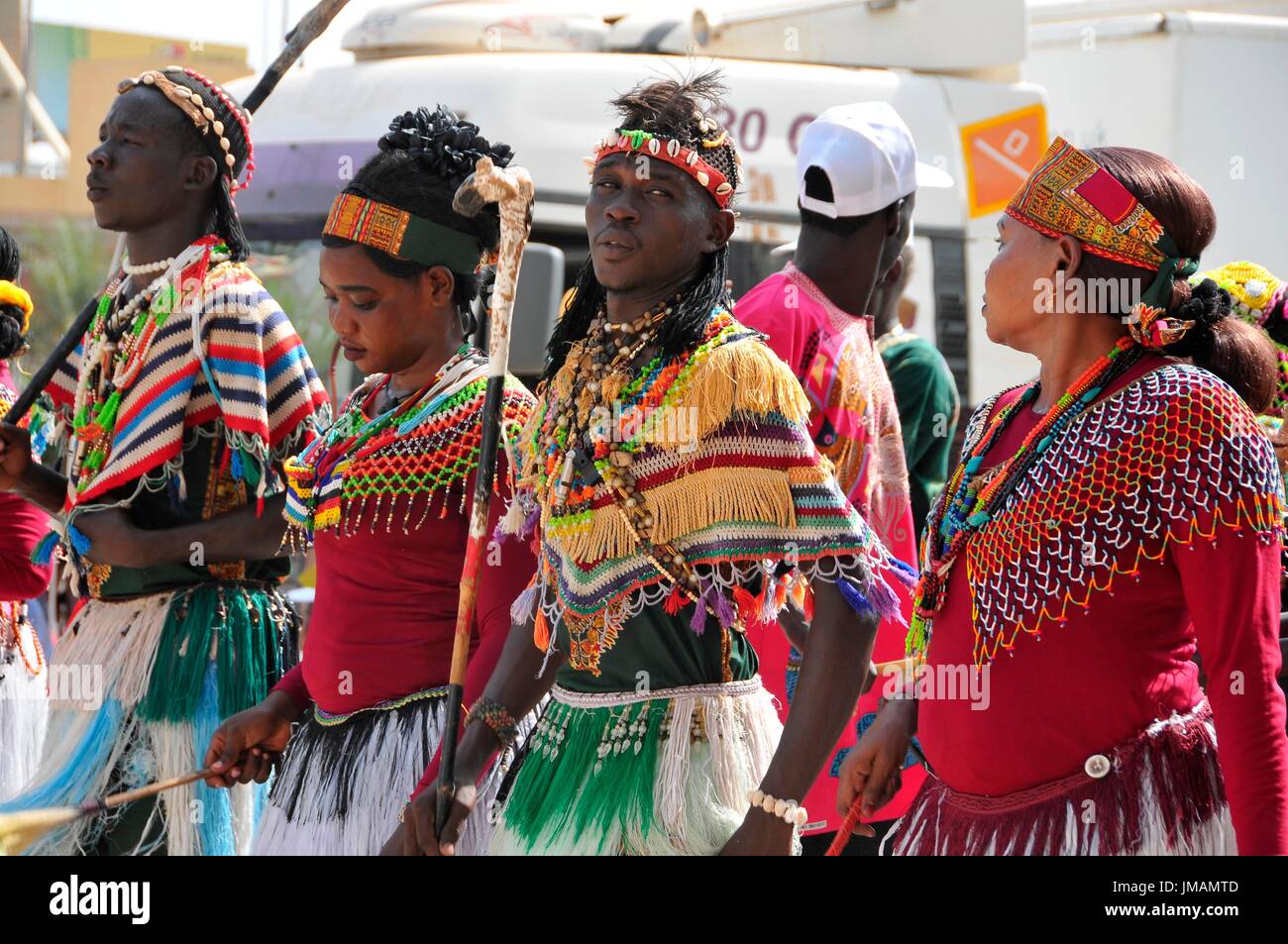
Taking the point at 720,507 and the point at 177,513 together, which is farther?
the point at 177,513

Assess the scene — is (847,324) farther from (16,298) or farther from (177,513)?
(16,298)

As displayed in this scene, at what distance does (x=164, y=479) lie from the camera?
13.9ft

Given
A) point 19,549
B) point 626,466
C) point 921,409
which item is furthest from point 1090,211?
point 19,549

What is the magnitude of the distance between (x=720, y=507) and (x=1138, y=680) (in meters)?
0.73

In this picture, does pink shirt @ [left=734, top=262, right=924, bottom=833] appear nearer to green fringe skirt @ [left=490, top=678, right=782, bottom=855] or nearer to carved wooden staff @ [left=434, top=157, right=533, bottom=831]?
carved wooden staff @ [left=434, top=157, right=533, bottom=831]

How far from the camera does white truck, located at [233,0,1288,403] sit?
707 centimetres

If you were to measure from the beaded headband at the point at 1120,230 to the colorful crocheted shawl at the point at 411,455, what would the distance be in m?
1.18

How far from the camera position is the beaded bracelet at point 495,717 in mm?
3285

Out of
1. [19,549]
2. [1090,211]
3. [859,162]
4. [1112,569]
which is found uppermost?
[859,162]

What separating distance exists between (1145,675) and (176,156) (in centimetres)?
276

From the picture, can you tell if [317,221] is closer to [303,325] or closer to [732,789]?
[303,325]

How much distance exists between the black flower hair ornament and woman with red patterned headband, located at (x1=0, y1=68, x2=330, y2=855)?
2.30ft

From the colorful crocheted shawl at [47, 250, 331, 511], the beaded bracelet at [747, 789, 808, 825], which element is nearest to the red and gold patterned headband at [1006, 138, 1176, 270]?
the beaded bracelet at [747, 789, 808, 825]

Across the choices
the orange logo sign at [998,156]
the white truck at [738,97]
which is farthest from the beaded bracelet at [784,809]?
the orange logo sign at [998,156]
